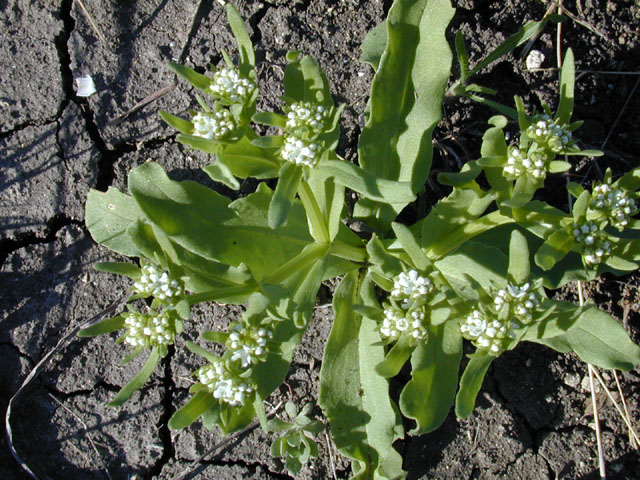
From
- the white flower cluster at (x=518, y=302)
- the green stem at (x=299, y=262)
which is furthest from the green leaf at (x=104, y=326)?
the white flower cluster at (x=518, y=302)

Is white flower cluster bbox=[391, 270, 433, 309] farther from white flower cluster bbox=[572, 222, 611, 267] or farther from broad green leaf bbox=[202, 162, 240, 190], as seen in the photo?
broad green leaf bbox=[202, 162, 240, 190]

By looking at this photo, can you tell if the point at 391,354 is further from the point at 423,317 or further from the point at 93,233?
the point at 93,233

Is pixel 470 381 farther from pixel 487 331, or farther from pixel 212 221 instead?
pixel 212 221

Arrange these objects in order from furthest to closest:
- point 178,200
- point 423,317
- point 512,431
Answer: point 512,431 < point 178,200 < point 423,317

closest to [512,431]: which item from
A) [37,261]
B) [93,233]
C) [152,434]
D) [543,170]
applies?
[543,170]

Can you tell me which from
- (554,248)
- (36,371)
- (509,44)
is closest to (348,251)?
(554,248)

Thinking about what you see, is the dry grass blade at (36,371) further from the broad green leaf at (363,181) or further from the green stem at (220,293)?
the broad green leaf at (363,181)

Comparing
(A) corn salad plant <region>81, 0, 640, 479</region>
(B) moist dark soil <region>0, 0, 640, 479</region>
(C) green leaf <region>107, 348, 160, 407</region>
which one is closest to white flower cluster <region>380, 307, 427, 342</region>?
(A) corn salad plant <region>81, 0, 640, 479</region>
